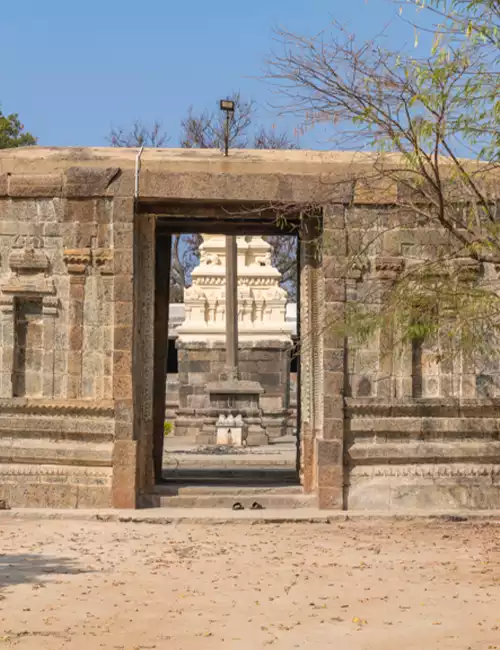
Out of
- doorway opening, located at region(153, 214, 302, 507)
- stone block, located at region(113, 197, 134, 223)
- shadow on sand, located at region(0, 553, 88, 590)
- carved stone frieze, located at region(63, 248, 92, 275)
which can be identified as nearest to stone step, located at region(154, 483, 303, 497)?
doorway opening, located at region(153, 214, 302, 507)

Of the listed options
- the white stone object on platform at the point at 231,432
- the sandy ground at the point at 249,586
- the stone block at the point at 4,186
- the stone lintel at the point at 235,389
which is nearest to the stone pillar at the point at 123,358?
the sandy ground at the point at 249,586

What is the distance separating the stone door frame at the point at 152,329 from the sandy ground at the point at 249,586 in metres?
1.42

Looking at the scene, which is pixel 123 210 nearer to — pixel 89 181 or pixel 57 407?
pixel 89 181

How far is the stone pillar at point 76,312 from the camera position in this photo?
12.9 metres

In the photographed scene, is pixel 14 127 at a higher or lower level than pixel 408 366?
higher

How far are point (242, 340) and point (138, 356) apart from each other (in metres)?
15.7

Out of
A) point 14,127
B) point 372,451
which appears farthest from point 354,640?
point 14,127

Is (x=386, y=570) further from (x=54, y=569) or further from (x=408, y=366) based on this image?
(x=408, y=366)

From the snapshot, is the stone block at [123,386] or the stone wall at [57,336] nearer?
the stone block at [123,386]

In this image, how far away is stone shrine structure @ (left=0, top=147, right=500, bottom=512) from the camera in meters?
12.8

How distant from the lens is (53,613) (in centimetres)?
795

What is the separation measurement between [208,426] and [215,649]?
55.9 feet

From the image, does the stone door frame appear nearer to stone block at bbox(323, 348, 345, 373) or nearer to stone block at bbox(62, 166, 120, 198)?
stone block at bbox(323, 348, 345, 373)

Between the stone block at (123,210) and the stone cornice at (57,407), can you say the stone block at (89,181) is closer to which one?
the stone block at (123,210)
